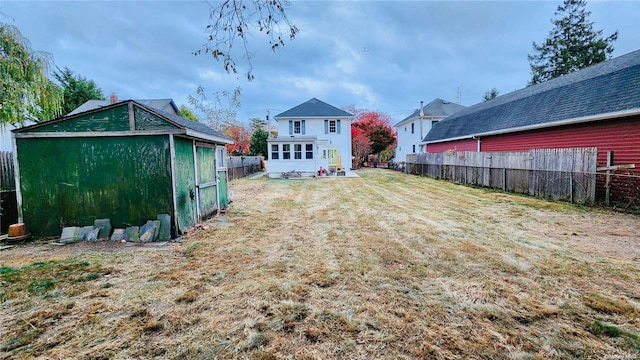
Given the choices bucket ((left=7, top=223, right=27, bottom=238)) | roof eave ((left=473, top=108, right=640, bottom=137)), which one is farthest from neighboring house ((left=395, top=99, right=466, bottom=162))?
bucket ((left=7, top=223, right=27, bottom=238))

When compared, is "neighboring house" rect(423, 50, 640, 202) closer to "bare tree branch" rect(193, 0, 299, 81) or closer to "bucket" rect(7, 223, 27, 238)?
"bare tree branch" rect(193, 0, 299, 81)

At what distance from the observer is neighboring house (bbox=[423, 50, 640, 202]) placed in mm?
8273

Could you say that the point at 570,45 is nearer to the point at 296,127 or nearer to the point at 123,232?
the point at 296,127

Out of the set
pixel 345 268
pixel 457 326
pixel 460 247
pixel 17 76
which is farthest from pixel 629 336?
pixel 17 76

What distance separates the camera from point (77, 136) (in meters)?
5.28

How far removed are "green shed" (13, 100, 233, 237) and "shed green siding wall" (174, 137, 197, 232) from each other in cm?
12

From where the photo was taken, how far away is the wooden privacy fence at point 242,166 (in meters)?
18.4

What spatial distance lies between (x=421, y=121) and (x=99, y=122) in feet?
85.1

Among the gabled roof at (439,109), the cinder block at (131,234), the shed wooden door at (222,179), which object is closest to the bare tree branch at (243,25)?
the cinder block at (131,234)

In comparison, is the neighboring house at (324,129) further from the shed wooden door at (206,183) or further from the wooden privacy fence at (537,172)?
the shed wooden door at (206,183)

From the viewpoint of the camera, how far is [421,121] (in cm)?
2648

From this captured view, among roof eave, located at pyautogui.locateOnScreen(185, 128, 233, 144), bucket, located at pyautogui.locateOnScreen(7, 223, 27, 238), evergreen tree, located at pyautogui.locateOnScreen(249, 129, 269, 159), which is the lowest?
bucket, located at pyautogui.locateOnScreen(7, 223, 27, 238)

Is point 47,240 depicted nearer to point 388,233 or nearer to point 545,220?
point 388,233

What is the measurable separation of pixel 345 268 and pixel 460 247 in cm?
215
